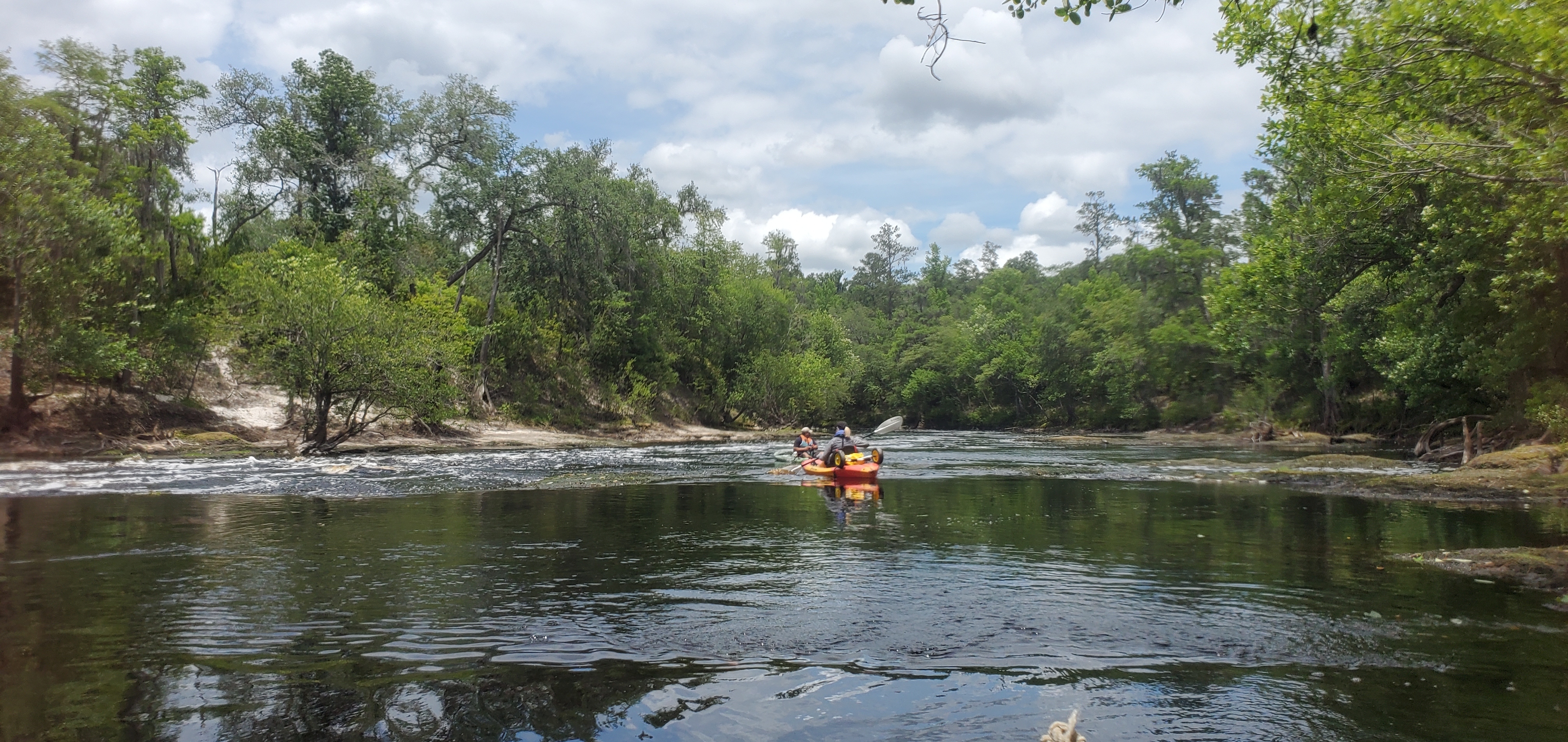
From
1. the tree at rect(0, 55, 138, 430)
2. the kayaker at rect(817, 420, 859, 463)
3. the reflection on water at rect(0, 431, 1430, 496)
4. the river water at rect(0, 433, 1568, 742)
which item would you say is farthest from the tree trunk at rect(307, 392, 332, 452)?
the kayaker at rect(817, 420, 859, 463)

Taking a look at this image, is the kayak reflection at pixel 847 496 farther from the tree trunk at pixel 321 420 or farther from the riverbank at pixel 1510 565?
the tree trunk at pixel 321 420

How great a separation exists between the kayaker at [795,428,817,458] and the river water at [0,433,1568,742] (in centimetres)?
983

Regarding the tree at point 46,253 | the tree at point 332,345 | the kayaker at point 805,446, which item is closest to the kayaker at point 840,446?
the kayaker at point 805,446

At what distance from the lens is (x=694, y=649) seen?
6633 millimetres

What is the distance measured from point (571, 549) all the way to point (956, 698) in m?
6.60

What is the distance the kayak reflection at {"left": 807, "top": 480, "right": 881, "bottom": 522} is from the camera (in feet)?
51.6

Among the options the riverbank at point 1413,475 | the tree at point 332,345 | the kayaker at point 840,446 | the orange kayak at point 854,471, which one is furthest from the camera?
the tree at point 332,345

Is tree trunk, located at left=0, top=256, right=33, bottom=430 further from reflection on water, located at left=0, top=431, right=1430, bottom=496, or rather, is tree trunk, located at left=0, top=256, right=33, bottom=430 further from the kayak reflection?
the kayak reflection

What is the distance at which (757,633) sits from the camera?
7.14m

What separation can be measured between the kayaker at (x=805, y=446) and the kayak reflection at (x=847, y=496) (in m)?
3.14

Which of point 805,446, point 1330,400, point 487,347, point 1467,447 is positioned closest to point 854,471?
point 805,446

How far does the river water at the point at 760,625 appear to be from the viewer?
5.18m

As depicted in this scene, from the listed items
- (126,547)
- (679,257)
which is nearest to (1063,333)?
(679,257)

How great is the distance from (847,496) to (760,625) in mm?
11220
